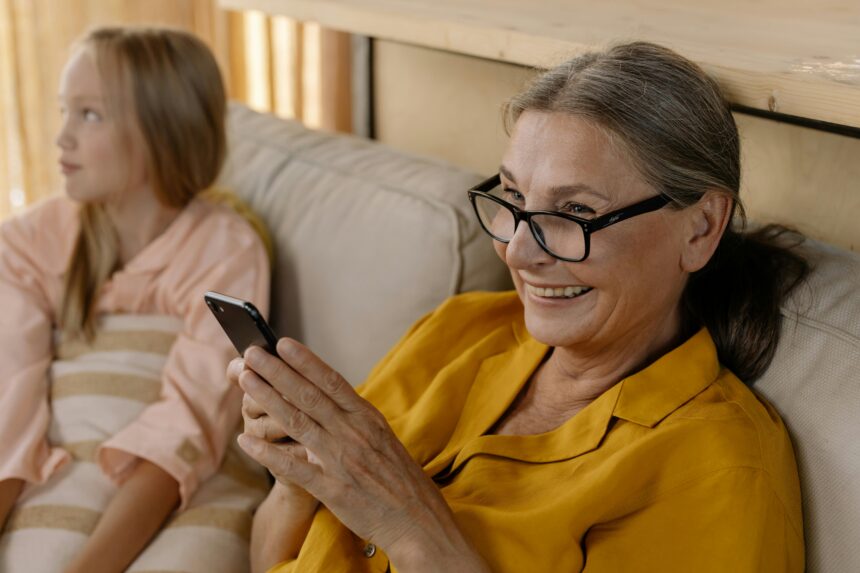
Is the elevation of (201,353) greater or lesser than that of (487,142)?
lesser

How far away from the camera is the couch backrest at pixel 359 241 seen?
4.95 ft

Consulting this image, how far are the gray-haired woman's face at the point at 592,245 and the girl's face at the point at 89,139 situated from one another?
0.88 m

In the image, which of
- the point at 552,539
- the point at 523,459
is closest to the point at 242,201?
the point at 523,459

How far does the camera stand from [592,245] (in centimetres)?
102

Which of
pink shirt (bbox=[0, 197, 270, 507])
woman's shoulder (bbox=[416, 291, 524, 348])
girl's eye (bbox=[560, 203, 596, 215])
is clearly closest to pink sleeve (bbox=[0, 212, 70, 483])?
pink shirt (bbox=[0, 197, 270, 507])

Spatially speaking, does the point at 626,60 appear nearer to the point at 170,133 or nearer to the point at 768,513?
the point at 768,513

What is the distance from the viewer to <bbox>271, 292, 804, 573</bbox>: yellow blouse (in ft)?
3.13

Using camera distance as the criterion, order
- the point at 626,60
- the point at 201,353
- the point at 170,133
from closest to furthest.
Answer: the point at 626,60, the point at 201,353, the point at 170,133

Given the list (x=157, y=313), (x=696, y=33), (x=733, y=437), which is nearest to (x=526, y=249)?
(x=733, y=437)

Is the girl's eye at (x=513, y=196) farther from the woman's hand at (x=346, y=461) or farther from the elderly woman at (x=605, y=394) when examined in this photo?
the woman's hand at (x=346, y=461)

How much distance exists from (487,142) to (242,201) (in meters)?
0.50

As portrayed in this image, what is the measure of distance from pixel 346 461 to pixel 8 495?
0.77 m

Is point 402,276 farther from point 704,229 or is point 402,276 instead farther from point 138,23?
point 138,23

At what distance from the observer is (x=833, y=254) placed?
3.72 feet
